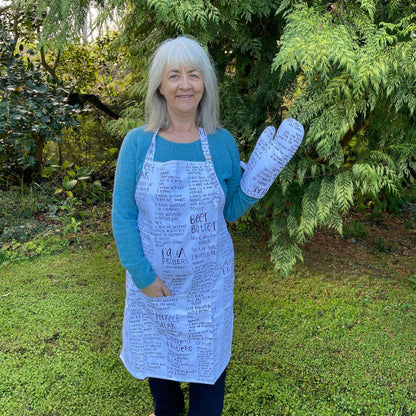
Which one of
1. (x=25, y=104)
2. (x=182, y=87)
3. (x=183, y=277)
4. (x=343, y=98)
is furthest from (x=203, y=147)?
(x=25, y=104)

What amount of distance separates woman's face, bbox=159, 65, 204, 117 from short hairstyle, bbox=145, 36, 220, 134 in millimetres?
24

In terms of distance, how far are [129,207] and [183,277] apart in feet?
1.28

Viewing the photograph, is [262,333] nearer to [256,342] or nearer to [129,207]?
[256,342]

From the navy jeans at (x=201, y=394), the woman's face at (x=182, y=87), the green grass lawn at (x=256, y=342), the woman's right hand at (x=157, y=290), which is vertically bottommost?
the green grass lawn at (x=256, y=342)

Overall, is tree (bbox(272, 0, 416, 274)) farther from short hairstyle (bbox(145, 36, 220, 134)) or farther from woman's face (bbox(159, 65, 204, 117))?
woman's face (bbox(159, 65, 204, 117))

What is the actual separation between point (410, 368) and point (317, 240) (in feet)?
6.24

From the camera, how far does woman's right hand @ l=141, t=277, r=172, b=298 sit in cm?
169

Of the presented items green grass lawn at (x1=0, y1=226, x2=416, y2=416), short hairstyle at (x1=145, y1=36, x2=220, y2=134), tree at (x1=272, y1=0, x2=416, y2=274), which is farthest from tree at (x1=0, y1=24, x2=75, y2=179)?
short hairstyle at (x1=145, y1=36, x2=220, y2=134)

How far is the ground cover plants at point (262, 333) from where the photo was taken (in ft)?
7.89

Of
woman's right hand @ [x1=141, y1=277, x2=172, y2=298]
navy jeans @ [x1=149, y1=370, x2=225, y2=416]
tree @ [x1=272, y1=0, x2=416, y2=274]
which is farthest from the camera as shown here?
tree @ [x1=272, y1=0, x2=416, y2=274]

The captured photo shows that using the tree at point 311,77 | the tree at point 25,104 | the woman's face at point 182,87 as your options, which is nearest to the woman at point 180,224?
the woman's face at point 182,87

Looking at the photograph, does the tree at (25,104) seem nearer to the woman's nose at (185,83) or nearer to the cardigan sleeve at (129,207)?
the cardigan sleeve at (129,207)

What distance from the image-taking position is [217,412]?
6.11 feet

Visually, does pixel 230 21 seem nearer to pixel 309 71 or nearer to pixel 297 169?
pixel 309 71
